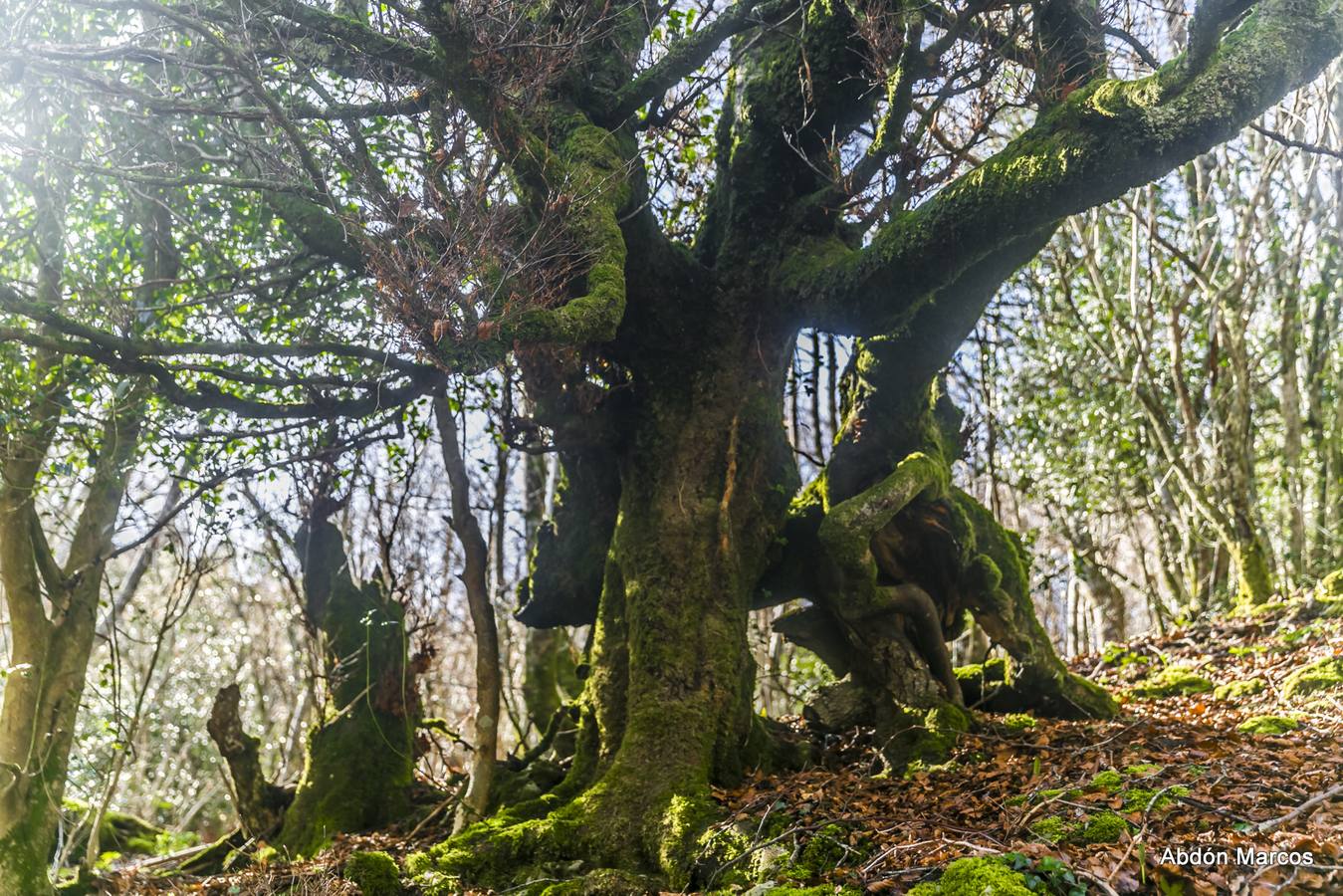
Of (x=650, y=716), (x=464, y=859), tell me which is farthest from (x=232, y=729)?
(x=650, y=716)

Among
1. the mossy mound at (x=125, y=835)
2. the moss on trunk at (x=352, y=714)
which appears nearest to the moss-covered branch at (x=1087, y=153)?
the moss on trunk at (x=352, y=714)

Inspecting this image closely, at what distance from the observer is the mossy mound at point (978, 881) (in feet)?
13.5

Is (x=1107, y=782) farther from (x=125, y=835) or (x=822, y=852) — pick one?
(x=125, y=835)

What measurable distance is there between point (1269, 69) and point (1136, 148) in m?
0.75

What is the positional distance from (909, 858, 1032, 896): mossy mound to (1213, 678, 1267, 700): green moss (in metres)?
5.72

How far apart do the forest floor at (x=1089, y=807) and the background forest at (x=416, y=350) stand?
6.14 ft

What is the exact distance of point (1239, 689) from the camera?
8.89 meters

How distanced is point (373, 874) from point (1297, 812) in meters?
5.07

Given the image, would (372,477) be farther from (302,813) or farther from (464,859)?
(464,859)

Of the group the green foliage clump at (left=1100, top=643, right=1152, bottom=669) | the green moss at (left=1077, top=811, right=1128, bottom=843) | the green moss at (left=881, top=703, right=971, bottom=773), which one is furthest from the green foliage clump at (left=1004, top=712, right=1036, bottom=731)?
the green foliage clump at (left=1100, top=643, right=1152, bottom=669)

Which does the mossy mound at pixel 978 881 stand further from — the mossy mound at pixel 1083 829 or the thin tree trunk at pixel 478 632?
the thin tree trunk at pixel 478 632

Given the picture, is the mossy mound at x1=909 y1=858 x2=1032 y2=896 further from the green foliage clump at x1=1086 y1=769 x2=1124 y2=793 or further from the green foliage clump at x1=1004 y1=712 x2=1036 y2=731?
the green foliage clump at x1=1004 y1=712 x2=1036 y2=731

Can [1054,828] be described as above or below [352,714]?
below

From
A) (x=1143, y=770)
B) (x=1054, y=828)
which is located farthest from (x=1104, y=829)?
(x=1143, y=770)
